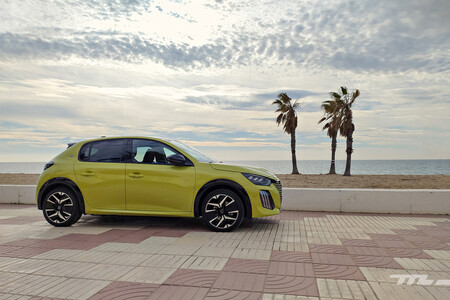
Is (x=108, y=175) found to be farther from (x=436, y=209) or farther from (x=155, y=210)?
(x=436, y=209)

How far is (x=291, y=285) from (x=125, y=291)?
64.6 inches

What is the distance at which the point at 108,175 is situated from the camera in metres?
6.92

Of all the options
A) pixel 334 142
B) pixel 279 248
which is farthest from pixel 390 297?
pixel 334 142

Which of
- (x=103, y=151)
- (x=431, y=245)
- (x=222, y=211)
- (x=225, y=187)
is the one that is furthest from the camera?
(x=103, y=151)

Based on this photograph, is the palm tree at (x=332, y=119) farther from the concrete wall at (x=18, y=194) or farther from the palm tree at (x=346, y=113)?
the concrete wall at (x=18, y=194)

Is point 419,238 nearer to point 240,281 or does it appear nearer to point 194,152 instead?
point 240,281

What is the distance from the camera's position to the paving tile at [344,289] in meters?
3.51

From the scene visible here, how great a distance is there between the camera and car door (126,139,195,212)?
663 cm

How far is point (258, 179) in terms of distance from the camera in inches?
263

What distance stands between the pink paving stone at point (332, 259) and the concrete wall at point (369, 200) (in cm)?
417

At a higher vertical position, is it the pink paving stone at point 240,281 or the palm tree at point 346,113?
the palm tree at point 346,113

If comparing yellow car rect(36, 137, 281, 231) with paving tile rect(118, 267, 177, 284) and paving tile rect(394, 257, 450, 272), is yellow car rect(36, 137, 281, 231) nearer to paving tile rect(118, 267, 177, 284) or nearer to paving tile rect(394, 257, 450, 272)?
paving tile rect(118, 267, 177, 284)

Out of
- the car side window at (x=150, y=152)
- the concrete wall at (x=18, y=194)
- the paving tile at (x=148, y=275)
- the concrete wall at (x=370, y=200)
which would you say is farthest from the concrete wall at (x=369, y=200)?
the concrete wall at (x=18, y=194)

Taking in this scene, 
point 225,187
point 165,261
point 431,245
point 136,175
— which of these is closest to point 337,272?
point 165,261
